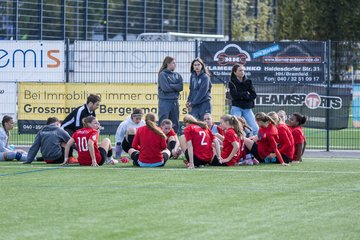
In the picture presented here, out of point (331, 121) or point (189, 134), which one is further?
point (331, 121)

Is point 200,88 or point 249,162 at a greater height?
point 200,88

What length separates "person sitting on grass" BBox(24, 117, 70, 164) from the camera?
62.0 ft

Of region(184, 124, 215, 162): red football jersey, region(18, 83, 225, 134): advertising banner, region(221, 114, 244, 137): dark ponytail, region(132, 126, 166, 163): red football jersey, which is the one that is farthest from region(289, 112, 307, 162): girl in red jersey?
region(18, 83, 225, 134): advertising banner

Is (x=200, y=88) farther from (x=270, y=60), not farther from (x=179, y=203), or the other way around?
(x=179, y=203)

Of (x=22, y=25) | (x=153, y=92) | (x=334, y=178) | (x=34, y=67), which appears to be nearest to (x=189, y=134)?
(x=334, y=178)

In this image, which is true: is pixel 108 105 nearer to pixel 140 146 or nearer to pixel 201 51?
pixel 201 51

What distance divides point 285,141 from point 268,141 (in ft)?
1.04

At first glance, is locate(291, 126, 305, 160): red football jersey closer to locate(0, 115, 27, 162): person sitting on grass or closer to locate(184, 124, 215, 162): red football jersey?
locate(184, 124, 215, 162): red football jersey

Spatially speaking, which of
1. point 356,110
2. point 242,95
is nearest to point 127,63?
point 242,95

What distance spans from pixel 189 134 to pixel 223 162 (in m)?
0.93

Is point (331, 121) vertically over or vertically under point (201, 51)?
under

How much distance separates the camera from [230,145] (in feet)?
60.3

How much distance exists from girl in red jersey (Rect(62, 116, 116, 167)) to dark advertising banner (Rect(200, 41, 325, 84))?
20.0 ft

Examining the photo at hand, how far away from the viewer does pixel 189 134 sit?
17.8 m
